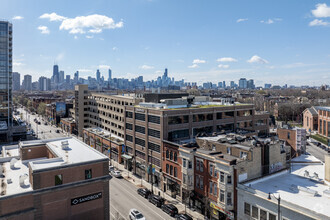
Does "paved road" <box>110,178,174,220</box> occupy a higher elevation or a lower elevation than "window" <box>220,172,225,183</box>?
lower

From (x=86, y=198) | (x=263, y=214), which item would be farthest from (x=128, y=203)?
(x=263, y=214)

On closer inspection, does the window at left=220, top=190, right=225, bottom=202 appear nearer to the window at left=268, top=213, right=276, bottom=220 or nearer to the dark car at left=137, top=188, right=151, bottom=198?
the window at left=268, top=213, right=276, bottom=220

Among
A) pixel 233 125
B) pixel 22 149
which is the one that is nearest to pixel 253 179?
pixel 233 125

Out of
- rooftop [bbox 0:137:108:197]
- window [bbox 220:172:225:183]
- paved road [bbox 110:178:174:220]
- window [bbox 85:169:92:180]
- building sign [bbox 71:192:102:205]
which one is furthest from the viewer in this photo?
paved road [bbox 110:178:174:220]

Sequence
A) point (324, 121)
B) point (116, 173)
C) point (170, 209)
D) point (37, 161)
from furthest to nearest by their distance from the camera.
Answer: point (324, 121) < point (116, 173) < point (170, 209) < point (37, 161)

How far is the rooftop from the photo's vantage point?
1148 inches

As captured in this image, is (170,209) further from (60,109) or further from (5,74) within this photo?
(60,109)

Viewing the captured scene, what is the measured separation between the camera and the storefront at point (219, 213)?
3616cm

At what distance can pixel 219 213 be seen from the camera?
→ 3812cm

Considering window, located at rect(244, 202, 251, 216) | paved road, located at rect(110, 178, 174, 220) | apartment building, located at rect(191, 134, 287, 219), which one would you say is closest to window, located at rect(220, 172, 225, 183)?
apartment building, located at rect(191, 134, 287, 219)

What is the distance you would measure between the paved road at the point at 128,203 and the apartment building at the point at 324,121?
9083cm

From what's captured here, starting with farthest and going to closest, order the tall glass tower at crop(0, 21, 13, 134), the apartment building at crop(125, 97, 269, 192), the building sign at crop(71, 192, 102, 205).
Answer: the tall glass tower at crop(0, 21, 13, 134)
the apartment building at crop(125, 97, 269, 192)
the building sign at crop(71, 192, 102, 205)

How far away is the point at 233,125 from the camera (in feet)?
211

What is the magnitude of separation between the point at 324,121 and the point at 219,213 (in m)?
92.2
